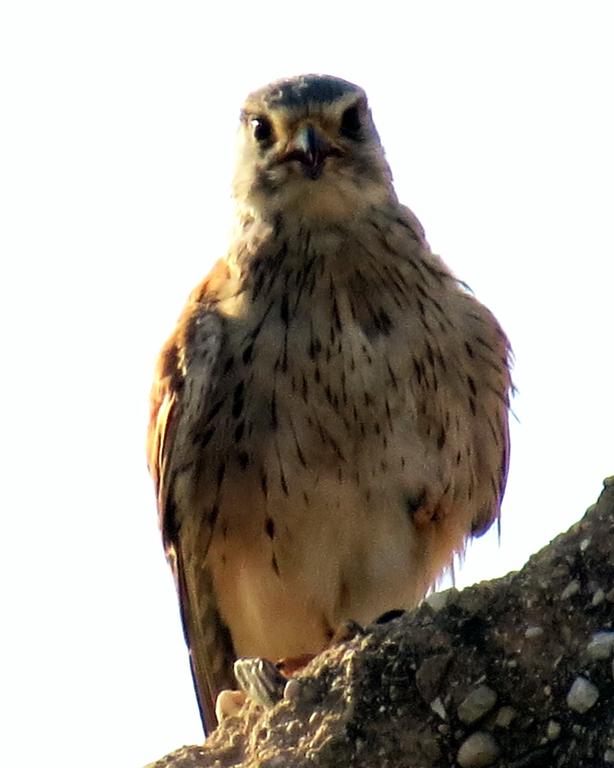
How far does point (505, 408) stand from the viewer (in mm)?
6816

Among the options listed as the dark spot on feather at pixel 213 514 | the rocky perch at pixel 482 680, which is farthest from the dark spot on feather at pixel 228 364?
the rocky perch at pixel 482 680

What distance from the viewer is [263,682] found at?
433cm

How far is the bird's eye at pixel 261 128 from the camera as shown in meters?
6.73

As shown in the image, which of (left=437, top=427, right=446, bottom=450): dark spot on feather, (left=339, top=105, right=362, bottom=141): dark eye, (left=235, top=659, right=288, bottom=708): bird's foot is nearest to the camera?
(left=235, top=659, right=288, bottom=708): bird's foot

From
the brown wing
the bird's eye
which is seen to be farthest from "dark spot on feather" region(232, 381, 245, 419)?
the bird's eye

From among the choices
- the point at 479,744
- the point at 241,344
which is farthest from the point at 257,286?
the point at 479,744

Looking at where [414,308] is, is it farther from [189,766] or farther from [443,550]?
[189,766]

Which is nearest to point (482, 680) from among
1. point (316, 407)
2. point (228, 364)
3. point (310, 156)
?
point (316, 407)

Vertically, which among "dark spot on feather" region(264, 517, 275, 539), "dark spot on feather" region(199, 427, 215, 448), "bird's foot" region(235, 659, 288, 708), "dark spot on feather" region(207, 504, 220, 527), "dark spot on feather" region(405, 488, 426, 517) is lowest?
"bird's foot" region(235, 659, 288, 708)

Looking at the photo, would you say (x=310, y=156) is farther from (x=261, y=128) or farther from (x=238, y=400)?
(x=238, y=400)

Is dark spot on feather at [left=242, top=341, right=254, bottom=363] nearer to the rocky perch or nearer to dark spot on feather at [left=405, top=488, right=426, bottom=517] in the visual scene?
dark spot on feather at [left=405, top=488, right=426, bottom=517]

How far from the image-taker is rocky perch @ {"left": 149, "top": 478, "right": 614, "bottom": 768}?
3.62 meters

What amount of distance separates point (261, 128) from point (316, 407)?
4.05ft

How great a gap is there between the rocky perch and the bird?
2280 millimetres
